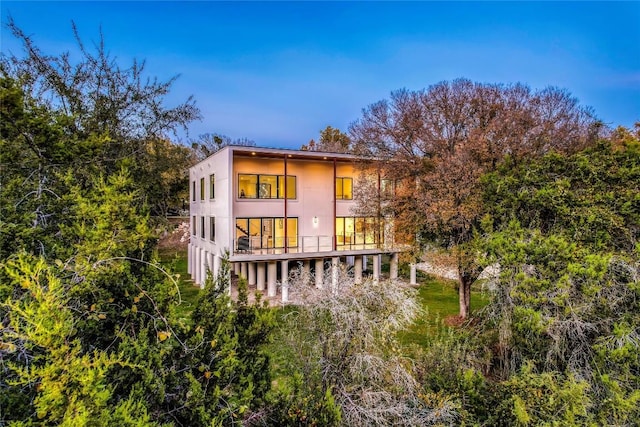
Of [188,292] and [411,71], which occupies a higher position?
[411,71]

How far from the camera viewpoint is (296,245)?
17.4 meters

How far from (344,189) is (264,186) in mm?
4562

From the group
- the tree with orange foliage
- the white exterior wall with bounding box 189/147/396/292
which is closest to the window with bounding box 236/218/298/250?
A: the white exterior wall with bounding box 189/147/396/292

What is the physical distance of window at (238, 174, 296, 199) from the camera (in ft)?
54.0

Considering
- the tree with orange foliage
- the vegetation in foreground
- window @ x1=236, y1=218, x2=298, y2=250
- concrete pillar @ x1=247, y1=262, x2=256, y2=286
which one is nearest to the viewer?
the vegetation in foreground

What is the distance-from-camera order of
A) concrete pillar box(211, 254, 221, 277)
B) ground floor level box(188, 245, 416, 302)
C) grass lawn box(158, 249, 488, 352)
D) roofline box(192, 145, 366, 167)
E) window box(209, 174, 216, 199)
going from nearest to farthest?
1. grass lawn box(158, 249, 488, 352)
2. roofline box(192, 145, 366, 167)
3. ground floor level box(188, 245, 416, 302)
4. concrete pillar box(211, 254, 221, 277)
5. window box(209, 174, 216, 199)

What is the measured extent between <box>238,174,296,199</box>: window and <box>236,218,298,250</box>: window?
1.19 m

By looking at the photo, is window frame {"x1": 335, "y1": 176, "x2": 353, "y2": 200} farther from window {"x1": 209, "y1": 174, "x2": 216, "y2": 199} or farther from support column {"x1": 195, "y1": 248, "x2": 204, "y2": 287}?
support column {"x1": 195, "y1": 248, "x2": 204, "y2": 287}

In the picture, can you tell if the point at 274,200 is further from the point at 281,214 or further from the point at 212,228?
the point at 212,228

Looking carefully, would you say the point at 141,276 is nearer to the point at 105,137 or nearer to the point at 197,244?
the point at 105,137

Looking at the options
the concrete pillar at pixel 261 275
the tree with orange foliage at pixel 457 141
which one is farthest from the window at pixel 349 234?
the tree with orange foliage at pixel 457 141

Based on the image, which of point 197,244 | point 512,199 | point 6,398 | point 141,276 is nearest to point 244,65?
point 197,244

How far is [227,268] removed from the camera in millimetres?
4840

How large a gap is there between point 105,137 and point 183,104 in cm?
938
